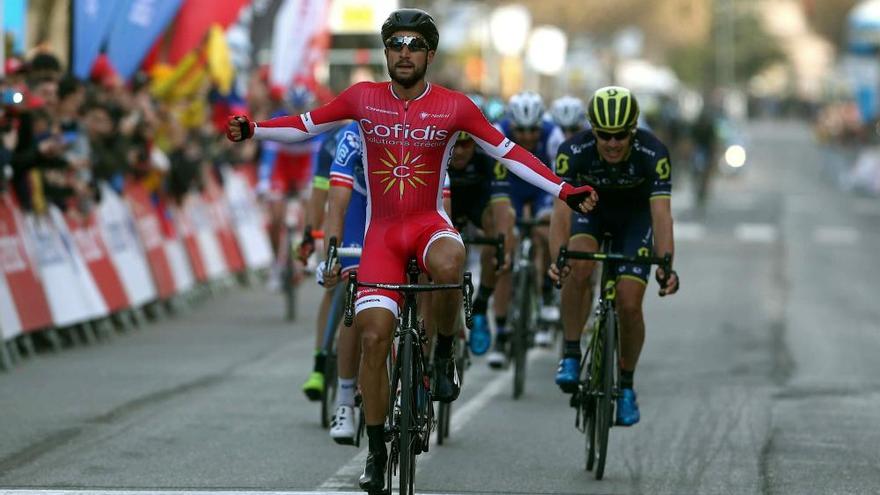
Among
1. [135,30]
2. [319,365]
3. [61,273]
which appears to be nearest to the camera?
[319,365]

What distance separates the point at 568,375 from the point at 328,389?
167 cm

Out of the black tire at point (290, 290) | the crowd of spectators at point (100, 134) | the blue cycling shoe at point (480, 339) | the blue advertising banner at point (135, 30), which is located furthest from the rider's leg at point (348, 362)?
the blue advertising banner at point (135, 30)

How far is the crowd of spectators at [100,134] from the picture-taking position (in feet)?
47.8

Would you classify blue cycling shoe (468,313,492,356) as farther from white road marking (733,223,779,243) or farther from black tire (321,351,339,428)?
white road marking (733,223,779,243)

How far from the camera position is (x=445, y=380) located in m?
8.88

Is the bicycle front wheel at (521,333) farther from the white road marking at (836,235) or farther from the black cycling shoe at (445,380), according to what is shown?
the white road marking at (836,235)

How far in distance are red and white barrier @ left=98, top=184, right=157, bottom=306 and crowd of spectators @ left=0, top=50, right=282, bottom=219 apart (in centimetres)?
21

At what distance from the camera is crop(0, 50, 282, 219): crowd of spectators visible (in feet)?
47.8

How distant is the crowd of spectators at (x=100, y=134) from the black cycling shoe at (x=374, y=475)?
5.74 m

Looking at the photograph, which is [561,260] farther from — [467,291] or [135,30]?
[135,30]

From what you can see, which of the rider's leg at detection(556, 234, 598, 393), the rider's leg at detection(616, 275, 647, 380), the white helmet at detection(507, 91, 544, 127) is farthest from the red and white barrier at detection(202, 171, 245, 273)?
the rider's leg at detection(616, 275, 647, 380)

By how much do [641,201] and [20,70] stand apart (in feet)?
21.7

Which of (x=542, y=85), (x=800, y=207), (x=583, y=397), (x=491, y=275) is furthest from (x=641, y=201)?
(x=542, y=85)

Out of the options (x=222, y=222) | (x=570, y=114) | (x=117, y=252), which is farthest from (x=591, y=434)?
(x=222, y=222)
